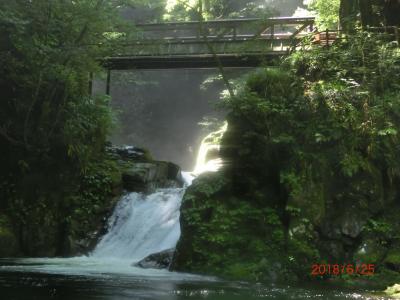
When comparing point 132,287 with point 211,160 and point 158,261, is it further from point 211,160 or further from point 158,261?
point 211,160

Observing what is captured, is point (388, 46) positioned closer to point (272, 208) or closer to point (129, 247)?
point (272, 208)

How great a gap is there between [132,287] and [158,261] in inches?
127

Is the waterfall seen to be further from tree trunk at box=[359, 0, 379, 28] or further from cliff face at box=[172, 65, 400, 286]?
tree trunk at box=[359, 0, 379, 28]

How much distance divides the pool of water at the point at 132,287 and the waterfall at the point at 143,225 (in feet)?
10.2

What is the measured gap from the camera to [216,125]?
2947 cm

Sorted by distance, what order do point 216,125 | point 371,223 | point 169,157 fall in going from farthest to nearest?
point 169,157, point 216,125, point 371,223

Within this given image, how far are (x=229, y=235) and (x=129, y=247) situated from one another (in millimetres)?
4297

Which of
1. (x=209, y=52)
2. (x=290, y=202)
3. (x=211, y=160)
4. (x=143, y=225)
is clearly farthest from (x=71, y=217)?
(x=209, y=52)

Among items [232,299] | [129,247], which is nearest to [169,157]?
[129,247]

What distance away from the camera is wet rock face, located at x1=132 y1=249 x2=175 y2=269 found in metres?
10.5
